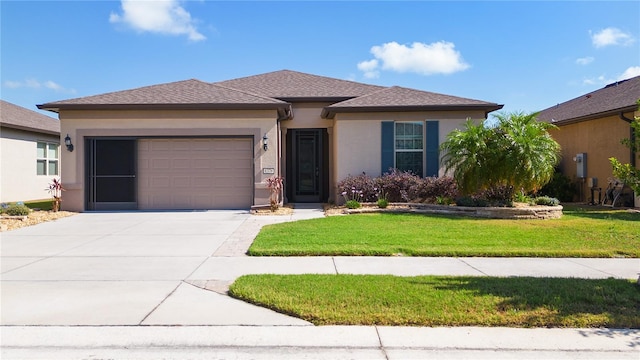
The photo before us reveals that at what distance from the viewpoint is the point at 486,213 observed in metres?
12.4

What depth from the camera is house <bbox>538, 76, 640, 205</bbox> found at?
1537cm

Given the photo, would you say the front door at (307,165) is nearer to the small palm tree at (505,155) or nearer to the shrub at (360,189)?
the shrub at (360,189)

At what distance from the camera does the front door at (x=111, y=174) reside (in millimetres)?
15047

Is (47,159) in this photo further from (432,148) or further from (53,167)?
(432,148)

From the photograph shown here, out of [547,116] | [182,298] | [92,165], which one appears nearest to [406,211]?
[182,298]

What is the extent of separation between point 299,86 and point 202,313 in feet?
50.0

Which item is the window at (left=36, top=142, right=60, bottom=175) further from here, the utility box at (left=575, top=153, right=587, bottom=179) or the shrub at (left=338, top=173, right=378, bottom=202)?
the utility box at (left=575, top=153, right=587, bottom=179)

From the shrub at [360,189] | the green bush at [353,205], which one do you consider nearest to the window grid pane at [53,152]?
the shrub at [360,189]

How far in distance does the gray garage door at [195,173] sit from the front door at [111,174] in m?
0.31

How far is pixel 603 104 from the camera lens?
17.2 m

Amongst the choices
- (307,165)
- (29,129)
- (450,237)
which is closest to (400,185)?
(307,165)

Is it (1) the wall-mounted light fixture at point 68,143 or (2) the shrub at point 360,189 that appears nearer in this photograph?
(1) the wall-mounted light fixture at point 68,143

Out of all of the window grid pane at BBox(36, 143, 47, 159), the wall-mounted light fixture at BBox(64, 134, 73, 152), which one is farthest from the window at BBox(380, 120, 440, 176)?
the window grid pane at BBox(36, 143, 47, 159)

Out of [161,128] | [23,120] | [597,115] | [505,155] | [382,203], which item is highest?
[23,120]
